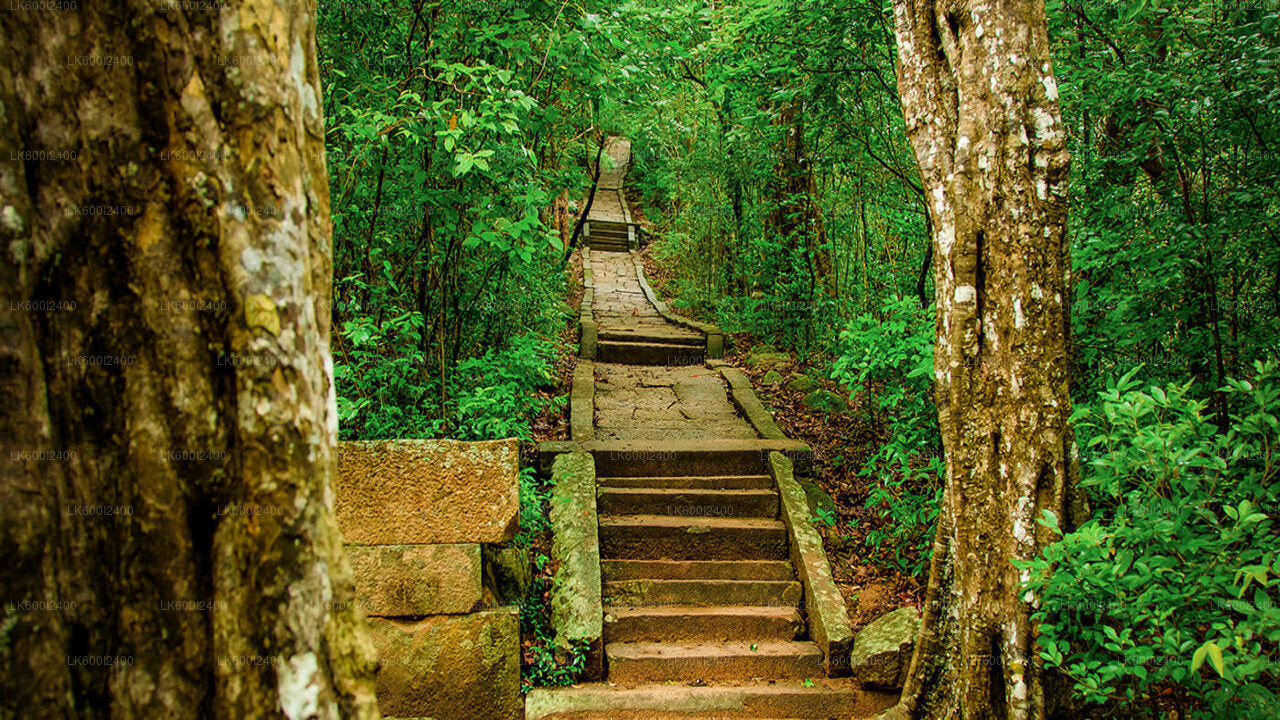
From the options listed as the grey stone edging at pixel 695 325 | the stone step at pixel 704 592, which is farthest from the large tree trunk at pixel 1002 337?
the grey stone edging at pixel 695 325

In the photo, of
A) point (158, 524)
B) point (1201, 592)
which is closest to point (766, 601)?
point (1201, 592)

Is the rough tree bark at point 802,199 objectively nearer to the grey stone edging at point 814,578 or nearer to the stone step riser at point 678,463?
the stone step riser at point 678,463

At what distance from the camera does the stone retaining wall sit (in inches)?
156

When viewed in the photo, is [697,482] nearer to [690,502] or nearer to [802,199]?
[690,502]

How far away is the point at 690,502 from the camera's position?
5.77 meters

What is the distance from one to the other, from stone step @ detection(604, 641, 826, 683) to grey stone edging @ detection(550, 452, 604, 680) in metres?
0.19

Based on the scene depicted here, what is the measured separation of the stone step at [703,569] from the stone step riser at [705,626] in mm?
383

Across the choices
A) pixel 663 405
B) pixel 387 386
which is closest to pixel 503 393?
pixel 387 386

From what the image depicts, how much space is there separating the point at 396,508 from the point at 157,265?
113 inches

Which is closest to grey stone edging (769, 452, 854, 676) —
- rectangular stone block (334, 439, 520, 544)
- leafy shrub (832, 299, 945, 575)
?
leafy shrub (832, 299, 945, 575)

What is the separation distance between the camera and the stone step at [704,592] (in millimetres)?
5023

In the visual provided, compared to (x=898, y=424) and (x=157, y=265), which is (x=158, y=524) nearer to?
(x=157, y=265)

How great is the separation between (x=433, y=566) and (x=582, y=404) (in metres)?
3.40

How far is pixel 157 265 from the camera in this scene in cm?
138
